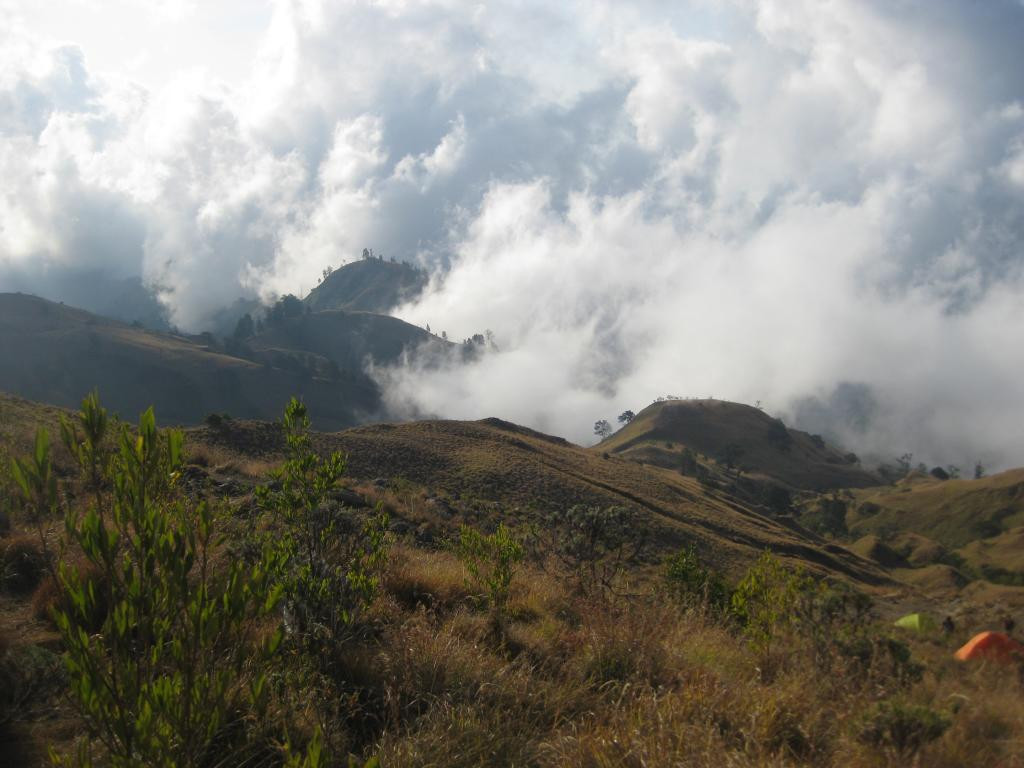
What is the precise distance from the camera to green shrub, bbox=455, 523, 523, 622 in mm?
5441

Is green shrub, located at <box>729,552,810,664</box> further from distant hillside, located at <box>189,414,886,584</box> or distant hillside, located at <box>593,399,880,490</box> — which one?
distant hillside, located at <box>593,399,880,490</box>

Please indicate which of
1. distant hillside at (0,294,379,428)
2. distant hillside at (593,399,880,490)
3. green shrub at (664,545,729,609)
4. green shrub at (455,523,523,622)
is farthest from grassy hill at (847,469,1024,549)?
distant hillside at (0,294,379,428)

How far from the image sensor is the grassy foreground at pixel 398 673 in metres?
2.23

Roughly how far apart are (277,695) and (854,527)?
105 metres

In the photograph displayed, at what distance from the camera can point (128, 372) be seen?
389 ft

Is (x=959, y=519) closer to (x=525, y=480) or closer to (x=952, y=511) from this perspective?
(x=952, y=511)

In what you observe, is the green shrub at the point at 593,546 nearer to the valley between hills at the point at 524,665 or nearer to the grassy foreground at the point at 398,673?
the valley between hills at the point at 524,665

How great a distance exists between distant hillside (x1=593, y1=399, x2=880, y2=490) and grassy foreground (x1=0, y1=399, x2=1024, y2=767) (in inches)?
4342

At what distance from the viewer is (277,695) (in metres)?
3.42

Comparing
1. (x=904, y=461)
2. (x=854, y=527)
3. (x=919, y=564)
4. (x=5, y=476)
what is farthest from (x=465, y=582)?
(x=904, y=461)

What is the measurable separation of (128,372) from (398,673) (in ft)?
444

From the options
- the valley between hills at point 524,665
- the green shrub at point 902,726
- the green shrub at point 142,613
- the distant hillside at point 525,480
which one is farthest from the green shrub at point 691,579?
the green shrub at point 142,613

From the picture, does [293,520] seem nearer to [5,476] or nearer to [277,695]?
[277,695]

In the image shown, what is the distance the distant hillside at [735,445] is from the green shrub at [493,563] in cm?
10907
